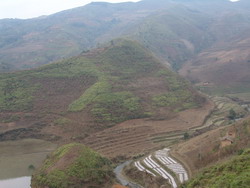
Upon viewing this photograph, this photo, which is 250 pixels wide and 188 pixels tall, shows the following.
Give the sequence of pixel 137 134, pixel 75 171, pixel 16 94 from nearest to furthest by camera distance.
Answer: pixel 75 171 → pixel 137 134 → pixel 16 94

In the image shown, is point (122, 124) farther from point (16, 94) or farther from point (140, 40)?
point (140, 40)

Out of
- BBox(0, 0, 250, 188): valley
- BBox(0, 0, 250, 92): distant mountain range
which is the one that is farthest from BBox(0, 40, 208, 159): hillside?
BBox(0, 0, 250, 92): distant mountain range

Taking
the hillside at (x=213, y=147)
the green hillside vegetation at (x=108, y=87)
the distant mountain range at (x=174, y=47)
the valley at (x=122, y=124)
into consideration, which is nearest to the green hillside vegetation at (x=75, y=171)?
the valley at (x=122, y=124)

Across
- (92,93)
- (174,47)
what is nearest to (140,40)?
(174,47)

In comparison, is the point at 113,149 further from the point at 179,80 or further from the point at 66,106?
the point at 179,80

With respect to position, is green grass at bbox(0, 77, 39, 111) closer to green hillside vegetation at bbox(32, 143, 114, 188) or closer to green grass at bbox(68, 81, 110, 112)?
green grass at bbox(68, 81, 110, 112)

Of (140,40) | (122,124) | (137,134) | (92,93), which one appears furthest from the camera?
(140,40)

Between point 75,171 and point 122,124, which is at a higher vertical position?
point 75,171
